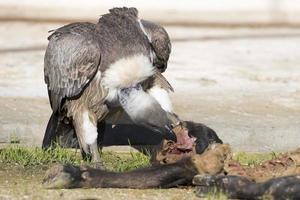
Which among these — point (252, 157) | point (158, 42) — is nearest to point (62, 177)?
point (158, 42)

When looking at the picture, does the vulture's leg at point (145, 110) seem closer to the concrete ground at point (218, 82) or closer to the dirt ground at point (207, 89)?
the dirt ground at point (207, 89)

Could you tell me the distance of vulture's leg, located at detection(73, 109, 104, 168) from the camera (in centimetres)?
657

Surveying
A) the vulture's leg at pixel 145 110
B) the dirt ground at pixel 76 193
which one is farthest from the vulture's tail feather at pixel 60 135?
the dirt ground at pixel 76 193

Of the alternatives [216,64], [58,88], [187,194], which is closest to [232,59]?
[216,64]

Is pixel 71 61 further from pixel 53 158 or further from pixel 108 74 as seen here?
pixel 53 158

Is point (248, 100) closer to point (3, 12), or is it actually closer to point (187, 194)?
point (187, 194)

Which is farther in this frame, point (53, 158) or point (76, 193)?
point (53, 158)

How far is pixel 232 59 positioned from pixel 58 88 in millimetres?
4586

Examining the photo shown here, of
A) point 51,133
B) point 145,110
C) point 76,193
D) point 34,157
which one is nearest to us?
point 76,193

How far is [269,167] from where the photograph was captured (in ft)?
19.2

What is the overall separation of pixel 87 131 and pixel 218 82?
122 inches

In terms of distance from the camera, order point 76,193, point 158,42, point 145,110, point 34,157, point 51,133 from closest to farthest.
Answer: point 76,193, point 145,110, point 34,157, point 158,42, point 51,133

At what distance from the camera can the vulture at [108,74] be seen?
6477mm

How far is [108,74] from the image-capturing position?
6512 millimetres
